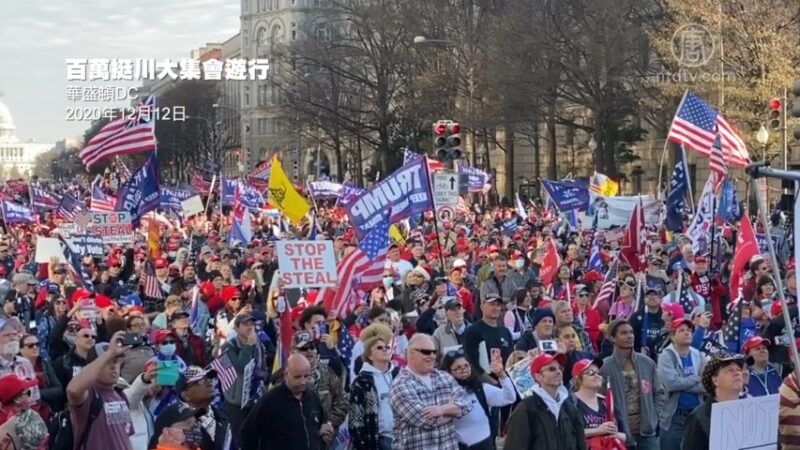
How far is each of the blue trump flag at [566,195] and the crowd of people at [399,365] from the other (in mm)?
10227

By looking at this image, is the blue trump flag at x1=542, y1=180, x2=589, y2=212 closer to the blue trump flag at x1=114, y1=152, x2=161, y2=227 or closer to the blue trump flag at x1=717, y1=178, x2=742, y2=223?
the blue trump flag at x1=717, y1=178, x2=742, y2=223

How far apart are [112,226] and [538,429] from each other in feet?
49.3

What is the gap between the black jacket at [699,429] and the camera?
23.2 ft

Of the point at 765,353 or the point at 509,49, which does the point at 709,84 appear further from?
the point at 765,353

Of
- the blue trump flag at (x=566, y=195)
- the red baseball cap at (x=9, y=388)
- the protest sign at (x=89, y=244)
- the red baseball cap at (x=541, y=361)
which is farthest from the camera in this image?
the blue trump flag at (x=566, y=195)

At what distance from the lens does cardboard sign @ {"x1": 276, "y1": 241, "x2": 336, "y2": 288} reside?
12336 mm

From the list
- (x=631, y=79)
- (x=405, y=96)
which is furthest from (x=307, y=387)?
(x=405, y=96)

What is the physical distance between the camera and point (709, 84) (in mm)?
37062

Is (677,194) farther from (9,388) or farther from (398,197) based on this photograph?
(9,388)

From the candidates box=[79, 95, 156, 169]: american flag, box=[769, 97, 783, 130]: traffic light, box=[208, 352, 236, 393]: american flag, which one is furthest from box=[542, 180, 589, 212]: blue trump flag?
box=[208, 352, 236, 393]: american flag

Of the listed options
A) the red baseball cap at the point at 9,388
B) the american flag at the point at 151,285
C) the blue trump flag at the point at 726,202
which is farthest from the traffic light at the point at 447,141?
the red baseball cap at the point at 9,388

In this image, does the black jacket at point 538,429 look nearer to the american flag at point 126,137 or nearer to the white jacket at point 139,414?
the white jacket at point 139,414

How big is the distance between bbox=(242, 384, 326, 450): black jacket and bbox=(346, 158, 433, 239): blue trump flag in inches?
243

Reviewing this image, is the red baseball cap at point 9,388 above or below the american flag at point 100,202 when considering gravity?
below
